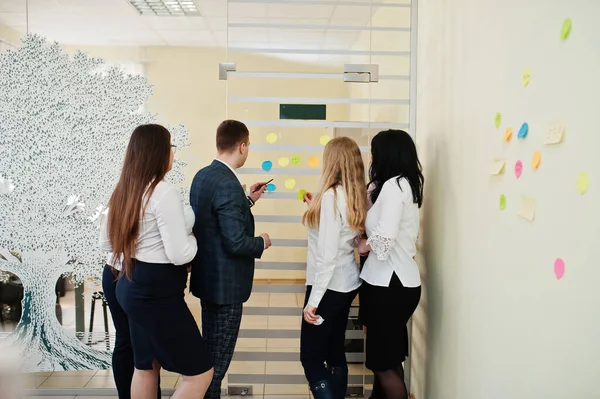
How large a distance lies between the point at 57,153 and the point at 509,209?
A: 8.12 ft

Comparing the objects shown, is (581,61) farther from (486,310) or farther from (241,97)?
(241,97)

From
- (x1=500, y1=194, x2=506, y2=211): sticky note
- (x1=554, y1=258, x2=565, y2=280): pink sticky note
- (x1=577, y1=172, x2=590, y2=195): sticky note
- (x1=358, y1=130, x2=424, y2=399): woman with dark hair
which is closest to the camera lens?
(x1=577, y1=172, x2=590, y2=195): sticky note

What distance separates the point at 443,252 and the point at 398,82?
3.65 feet

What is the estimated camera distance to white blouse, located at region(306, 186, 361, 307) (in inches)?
92.8

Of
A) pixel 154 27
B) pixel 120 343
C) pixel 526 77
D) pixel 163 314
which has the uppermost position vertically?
pixel 154 27

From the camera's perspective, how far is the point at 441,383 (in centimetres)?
253

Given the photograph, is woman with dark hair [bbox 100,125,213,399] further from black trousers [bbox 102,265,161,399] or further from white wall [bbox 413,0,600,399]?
white wall [bbox 413,0,600,399]

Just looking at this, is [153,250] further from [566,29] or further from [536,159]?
[566,29]

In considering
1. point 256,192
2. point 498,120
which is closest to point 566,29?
point 498,120

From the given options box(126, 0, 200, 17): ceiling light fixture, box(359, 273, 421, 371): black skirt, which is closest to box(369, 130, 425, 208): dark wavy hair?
box(359, 273, 421, 371): black skirt

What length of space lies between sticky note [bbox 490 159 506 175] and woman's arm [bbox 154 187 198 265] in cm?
116

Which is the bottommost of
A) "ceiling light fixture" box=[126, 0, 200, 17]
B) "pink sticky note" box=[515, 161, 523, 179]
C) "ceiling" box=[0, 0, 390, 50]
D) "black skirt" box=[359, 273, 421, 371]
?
"black skirt" box=[359, 273, 421, 371]

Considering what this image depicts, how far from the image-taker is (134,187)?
6.77 feet

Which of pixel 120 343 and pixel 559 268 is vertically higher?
pixel 559 268
